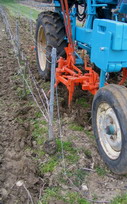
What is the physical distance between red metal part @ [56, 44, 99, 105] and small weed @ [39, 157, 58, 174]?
3.70ft

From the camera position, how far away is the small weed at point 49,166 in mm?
3025

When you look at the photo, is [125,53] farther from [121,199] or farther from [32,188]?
[32,188]

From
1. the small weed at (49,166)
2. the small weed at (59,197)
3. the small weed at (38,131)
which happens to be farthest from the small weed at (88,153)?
the small weed at (38,131)

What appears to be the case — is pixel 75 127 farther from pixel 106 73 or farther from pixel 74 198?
pixel 74 198

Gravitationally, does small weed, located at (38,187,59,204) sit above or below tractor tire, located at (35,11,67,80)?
below

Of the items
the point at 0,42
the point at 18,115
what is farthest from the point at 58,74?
the point at 0,42

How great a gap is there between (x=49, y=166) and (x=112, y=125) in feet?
2.98

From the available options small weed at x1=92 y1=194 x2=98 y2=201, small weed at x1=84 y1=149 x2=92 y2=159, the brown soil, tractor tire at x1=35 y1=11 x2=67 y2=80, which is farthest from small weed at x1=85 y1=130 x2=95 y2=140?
tractor tire at x1=35 y1=11 x2=67 y2=80

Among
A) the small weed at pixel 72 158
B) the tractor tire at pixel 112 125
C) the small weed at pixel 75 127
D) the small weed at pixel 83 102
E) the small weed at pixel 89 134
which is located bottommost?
the small weed at pixel 72 158

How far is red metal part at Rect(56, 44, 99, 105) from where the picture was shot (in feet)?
12.1

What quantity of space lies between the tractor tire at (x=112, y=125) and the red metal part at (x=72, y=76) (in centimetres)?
62

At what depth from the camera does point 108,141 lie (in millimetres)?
3045

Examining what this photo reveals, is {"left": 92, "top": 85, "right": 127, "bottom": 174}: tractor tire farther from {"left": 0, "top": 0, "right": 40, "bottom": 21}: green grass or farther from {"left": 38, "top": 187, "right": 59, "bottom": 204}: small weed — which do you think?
{"left": 0, "top": 0, "right": 40, "bottom": 21}: green grass

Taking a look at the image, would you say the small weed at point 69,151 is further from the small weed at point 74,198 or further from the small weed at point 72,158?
the small weed at point 74,198
